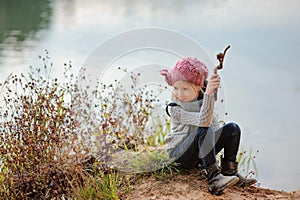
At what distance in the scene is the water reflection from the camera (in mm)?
9058

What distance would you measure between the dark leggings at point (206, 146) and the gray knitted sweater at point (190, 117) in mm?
46

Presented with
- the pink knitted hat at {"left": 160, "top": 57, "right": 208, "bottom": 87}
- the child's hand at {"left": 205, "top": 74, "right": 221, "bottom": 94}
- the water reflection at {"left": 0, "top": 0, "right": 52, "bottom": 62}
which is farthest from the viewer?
the water reflection at {"left": 0, "top": 0, "right": 52, "bottom": 62}

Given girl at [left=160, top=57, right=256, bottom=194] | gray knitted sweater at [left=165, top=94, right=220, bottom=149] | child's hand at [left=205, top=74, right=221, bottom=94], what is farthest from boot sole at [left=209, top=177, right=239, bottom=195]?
child's hand at [left=205, top=74, right=221, bottom=94]

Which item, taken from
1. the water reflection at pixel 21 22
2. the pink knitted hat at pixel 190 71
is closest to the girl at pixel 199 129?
the pink knitted hat at pixel 190 71

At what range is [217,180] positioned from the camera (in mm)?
3783

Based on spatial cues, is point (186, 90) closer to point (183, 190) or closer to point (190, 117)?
point (190, 117)

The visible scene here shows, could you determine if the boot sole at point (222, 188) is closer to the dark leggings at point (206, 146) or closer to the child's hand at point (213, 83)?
the dark leggings at point (206, 146)

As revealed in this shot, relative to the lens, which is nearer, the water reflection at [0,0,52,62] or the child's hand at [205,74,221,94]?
the child's hand at [205,74,221,94]

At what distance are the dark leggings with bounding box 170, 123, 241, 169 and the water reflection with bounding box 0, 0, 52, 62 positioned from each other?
5.09m

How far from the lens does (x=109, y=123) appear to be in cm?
425

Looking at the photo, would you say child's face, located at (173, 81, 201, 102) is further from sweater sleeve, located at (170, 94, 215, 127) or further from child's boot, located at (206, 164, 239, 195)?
child's boot, located at (206, 164, 239, 195)

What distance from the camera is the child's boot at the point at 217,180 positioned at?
3736 millimetres

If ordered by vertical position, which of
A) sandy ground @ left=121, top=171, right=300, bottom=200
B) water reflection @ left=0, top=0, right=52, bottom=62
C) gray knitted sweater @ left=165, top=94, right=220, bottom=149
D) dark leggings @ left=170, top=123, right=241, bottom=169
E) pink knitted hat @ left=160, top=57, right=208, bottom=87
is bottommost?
sandy ground @ left=121, top=171, right=300, bottom=200

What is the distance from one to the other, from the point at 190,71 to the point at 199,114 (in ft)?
1.00
